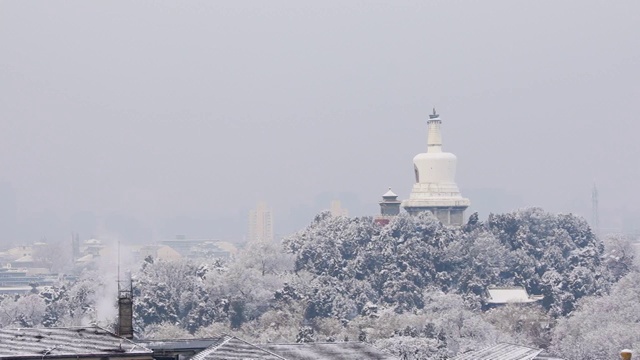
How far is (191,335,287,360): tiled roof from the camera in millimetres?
67938

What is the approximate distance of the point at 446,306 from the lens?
199 metres

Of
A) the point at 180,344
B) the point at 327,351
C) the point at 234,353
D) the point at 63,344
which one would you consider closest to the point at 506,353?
the point at 327,351

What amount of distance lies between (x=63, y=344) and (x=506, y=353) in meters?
14.9

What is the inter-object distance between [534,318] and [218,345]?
361 ft

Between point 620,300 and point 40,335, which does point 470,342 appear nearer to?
point 620,300

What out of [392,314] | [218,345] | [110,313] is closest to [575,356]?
[392,314]

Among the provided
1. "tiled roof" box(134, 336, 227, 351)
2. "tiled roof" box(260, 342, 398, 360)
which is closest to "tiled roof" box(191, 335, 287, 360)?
"tiled roof" box(260, 342, 398, 360)

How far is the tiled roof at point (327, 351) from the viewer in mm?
74062

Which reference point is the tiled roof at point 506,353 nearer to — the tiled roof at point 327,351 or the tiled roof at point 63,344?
the tiled roof at point 327,351

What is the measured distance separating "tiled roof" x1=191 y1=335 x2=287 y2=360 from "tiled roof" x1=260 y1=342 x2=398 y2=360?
2609 millimetres

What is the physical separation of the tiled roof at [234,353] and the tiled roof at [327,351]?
2.61 m

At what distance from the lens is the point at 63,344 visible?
67125mm

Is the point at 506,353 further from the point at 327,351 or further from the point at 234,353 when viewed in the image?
the point at 234,353

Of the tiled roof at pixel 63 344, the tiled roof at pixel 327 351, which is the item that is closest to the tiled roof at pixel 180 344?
the tiled roof at pixel 327 351
